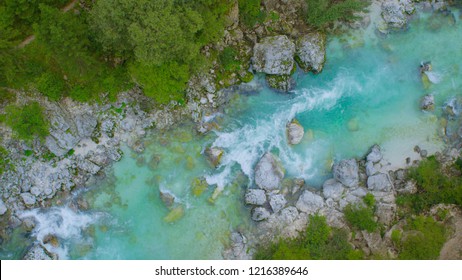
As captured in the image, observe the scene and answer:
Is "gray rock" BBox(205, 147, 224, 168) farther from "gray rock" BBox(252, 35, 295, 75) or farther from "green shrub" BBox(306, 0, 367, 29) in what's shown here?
"green shrub" BBox(306, 0, 367, 29)

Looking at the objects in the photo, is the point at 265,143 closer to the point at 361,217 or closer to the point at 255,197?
the point at 255,197

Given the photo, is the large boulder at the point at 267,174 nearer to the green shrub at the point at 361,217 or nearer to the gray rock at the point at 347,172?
the gray rock at the point at 347,172

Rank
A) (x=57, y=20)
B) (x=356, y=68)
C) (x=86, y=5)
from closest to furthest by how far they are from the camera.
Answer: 1. (x=57, y=20)
2. (x=86, y=5)
3. (x=356, y=68)

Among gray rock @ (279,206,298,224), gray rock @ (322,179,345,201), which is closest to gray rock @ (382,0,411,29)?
gray rock @ (322,179,345,201)

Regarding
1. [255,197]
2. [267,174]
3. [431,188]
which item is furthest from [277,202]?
[431,188]

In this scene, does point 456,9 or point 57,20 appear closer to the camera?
point 57,20

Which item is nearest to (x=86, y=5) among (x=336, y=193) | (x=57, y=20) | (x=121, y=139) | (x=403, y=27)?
(x=57, y=20)

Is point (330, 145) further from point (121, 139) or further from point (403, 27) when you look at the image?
point (121, 139)
